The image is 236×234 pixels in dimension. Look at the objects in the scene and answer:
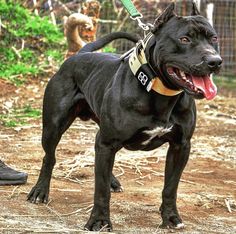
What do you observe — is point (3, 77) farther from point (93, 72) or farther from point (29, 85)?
point (93, 72)

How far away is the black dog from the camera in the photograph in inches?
156

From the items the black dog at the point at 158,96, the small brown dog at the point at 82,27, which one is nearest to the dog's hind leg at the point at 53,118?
the black dog at the point at 158,96

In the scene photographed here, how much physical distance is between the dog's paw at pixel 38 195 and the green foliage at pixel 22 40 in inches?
236

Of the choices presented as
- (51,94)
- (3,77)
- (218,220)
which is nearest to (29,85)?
(3,77)

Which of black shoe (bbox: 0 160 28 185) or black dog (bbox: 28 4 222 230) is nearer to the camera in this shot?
black dog (bbox: 28 4 222 230)

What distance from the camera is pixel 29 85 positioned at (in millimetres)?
11016

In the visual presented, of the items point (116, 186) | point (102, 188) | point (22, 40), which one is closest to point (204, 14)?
point (22, 40)

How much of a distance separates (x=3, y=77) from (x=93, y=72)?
20.0 ft

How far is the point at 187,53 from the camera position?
3.94 meters

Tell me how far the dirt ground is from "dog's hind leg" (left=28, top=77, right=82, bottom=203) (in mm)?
123

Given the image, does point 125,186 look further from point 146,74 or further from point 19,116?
point 19,116

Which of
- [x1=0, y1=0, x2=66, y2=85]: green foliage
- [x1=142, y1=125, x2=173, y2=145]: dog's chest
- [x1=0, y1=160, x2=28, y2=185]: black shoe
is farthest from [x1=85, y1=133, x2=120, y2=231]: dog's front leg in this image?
[x1=0, y1=0, x2=66, y2=85]: green foliage

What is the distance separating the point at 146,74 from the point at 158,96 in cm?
15

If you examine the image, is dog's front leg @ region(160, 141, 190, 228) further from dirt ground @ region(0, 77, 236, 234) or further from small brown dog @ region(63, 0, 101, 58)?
small brown dog @ region(63, 0, 101, 58)
